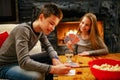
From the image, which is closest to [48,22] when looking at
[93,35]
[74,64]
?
[74,64]

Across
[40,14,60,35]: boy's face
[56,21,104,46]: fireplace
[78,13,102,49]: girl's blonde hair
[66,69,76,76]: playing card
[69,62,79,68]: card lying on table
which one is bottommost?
[56,21,104,46]: fireplace

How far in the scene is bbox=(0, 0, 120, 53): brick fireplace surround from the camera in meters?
3.84

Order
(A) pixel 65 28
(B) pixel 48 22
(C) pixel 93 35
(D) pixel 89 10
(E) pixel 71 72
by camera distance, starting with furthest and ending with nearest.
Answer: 1. (A) pixel 65 28
2. (D) pixel 89 10
3. (C) pixel 93 35
4. (B) pixel 48 22
5. (E) pixel 71 72

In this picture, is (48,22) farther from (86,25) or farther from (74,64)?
(86,25)

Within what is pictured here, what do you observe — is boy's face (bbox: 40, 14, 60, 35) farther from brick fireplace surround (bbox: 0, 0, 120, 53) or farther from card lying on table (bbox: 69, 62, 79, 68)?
brick fireplace surround (bbox: 0, 0, 120, 53)

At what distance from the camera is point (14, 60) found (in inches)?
81.7

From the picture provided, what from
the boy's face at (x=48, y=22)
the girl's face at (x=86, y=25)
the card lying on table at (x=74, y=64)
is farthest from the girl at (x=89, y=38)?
the boy's face at (x=48, y=22)

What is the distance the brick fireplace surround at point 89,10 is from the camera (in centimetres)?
384

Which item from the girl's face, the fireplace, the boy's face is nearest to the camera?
the boy's face

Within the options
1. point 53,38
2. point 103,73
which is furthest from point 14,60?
point 53,38

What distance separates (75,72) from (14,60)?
625 mm

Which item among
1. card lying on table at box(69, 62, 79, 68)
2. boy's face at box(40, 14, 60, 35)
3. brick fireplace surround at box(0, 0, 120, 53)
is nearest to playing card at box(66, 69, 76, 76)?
card lying on table at box(69, 62, 79, 68)

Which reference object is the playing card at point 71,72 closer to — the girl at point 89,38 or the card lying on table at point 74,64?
the card lying on table at point 74,64

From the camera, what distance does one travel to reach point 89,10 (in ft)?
12.9
